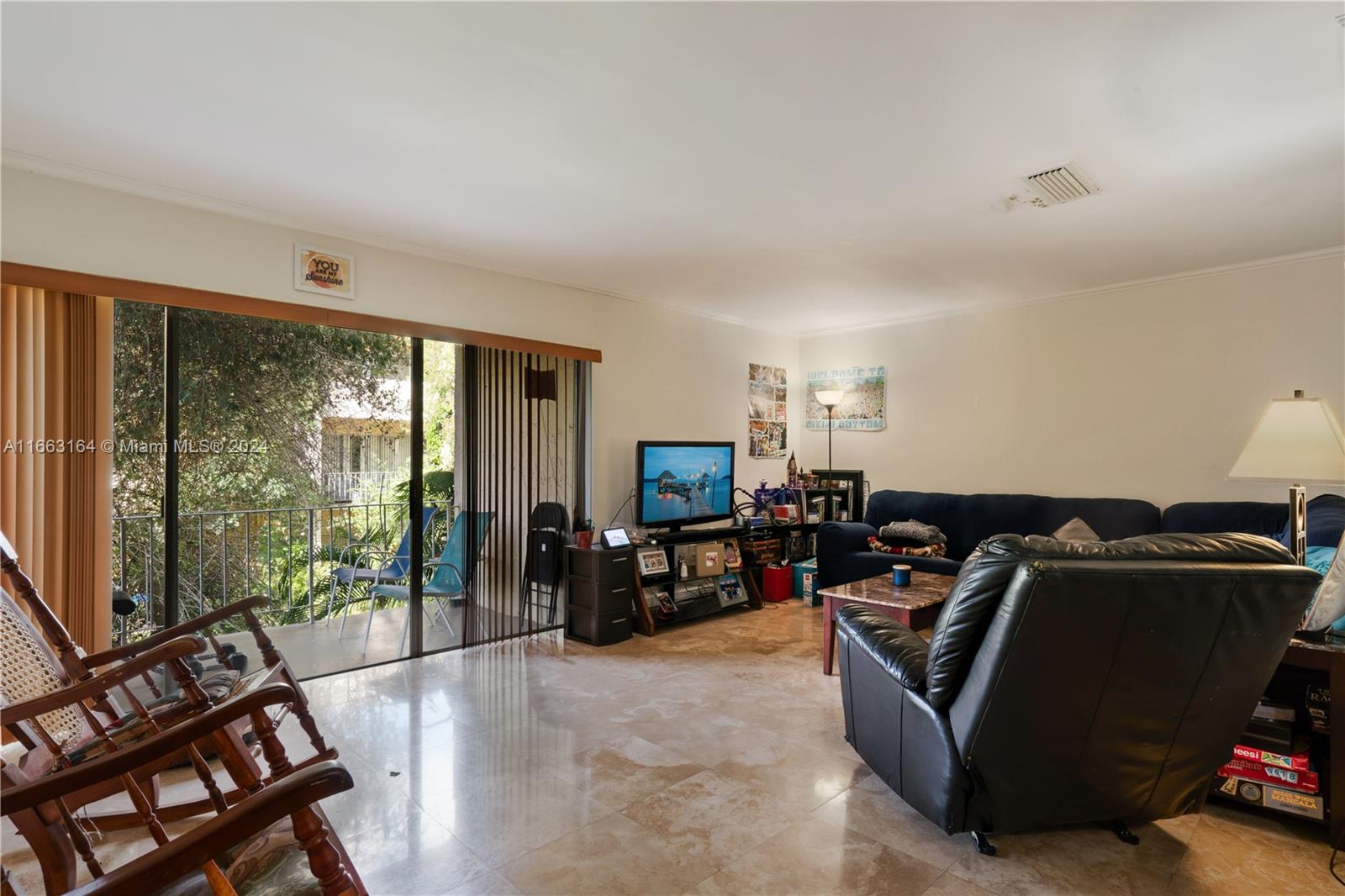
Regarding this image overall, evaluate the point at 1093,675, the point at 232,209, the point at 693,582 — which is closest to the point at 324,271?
the point at 232,209

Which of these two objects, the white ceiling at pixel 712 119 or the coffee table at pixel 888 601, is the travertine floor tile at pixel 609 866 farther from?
the white ceiling at pixel 712 119

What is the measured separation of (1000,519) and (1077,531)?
61 centimetres

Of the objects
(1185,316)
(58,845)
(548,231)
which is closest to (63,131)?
(548,231)

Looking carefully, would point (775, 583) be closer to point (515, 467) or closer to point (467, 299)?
point (515, 467)

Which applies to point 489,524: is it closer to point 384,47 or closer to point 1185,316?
point 384,47

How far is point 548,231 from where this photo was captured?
3.59 metres

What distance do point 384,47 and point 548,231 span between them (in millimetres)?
1616

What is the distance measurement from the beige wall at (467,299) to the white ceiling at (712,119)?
170 mm

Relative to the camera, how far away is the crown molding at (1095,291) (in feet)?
12.8

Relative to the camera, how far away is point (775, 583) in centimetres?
549

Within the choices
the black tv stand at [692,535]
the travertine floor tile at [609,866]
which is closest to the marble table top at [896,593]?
the black tv stand at [692,535]

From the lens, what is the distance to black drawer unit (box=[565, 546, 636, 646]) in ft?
13.9

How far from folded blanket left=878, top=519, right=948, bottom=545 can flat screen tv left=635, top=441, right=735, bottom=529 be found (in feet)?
4.32

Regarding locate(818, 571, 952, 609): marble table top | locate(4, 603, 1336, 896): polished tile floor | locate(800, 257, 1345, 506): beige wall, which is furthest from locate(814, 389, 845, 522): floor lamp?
locate(4, 603, 1336, 896): polished tile floor
